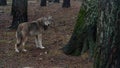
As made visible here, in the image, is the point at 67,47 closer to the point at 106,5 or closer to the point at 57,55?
the point at 57,55

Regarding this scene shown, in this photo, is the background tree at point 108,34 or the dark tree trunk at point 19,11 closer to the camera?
the background tree at point 108,34

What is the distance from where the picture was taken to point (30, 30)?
10.9 metres

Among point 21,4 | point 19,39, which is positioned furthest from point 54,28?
point 19,39

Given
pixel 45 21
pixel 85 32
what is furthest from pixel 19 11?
pixel 85 32

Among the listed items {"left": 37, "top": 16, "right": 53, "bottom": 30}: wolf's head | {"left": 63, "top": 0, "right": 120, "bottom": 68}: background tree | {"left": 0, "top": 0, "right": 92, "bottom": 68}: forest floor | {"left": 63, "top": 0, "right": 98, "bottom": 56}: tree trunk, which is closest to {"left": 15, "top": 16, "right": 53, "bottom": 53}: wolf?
{"left": 37, "top": 16, "right": 53, "bottom": 30}: wolf's head

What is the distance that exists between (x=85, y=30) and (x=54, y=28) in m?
5.05

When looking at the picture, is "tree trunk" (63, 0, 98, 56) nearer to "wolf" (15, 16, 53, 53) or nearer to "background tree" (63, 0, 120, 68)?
"wolf" (15, 16, 53, 53)

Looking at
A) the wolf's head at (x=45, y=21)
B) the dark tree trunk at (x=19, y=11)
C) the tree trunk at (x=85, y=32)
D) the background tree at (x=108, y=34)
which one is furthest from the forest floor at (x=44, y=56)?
the background tree at (x=108, y=34)

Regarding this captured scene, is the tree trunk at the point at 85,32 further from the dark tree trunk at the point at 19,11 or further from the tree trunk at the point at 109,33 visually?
the dark tree trunk at the point at 19,11

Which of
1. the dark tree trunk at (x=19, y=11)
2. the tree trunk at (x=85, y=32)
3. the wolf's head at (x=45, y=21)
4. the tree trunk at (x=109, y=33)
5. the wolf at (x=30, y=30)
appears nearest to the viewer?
the tree trunk at (x=109, y=33)

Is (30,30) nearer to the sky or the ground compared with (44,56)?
nearer to the sky

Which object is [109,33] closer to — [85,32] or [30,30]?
[85,32]

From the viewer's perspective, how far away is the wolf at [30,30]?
10.8 metres

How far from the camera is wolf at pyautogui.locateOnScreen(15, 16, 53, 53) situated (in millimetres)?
10820
